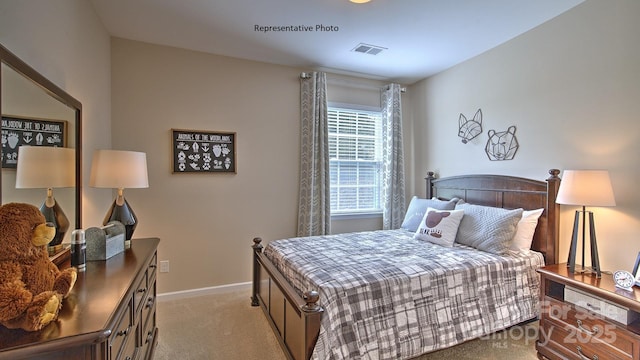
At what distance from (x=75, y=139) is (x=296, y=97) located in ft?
7.66

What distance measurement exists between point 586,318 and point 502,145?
Answer: 1.74m

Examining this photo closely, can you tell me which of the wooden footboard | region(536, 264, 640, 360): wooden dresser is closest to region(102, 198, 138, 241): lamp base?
the wooden footboard

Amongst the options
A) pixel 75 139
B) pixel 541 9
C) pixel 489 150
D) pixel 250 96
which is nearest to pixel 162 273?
pixel 75 139

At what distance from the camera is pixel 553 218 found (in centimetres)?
256

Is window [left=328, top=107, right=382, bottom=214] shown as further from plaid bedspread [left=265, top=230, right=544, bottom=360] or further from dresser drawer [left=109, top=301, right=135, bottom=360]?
dresser drawer [left=109, top=301, right=135, bottom=360]

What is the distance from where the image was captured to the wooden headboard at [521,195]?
256 centimetres

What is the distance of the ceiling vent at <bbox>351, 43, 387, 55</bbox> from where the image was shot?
3203 mm

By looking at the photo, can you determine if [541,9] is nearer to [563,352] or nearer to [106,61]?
[563,352]

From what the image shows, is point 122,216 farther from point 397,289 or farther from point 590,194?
point 590,194

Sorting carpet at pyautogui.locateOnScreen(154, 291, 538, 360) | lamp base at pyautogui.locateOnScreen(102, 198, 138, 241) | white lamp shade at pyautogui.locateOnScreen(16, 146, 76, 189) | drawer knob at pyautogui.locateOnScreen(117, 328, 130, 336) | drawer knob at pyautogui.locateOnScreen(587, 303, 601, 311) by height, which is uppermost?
white lamp shade at pyautogui.locateOnScreen(16, 146, 76, 189)

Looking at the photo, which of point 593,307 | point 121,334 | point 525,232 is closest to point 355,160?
point 525,232

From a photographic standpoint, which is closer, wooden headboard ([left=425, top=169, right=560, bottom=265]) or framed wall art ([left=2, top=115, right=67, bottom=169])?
framed wall art ([left=2, top=115, right=67, bottom=169])

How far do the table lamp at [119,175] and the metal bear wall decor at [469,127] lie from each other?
333cm

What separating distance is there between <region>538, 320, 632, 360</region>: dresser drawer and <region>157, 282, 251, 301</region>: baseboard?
272 centimetres
